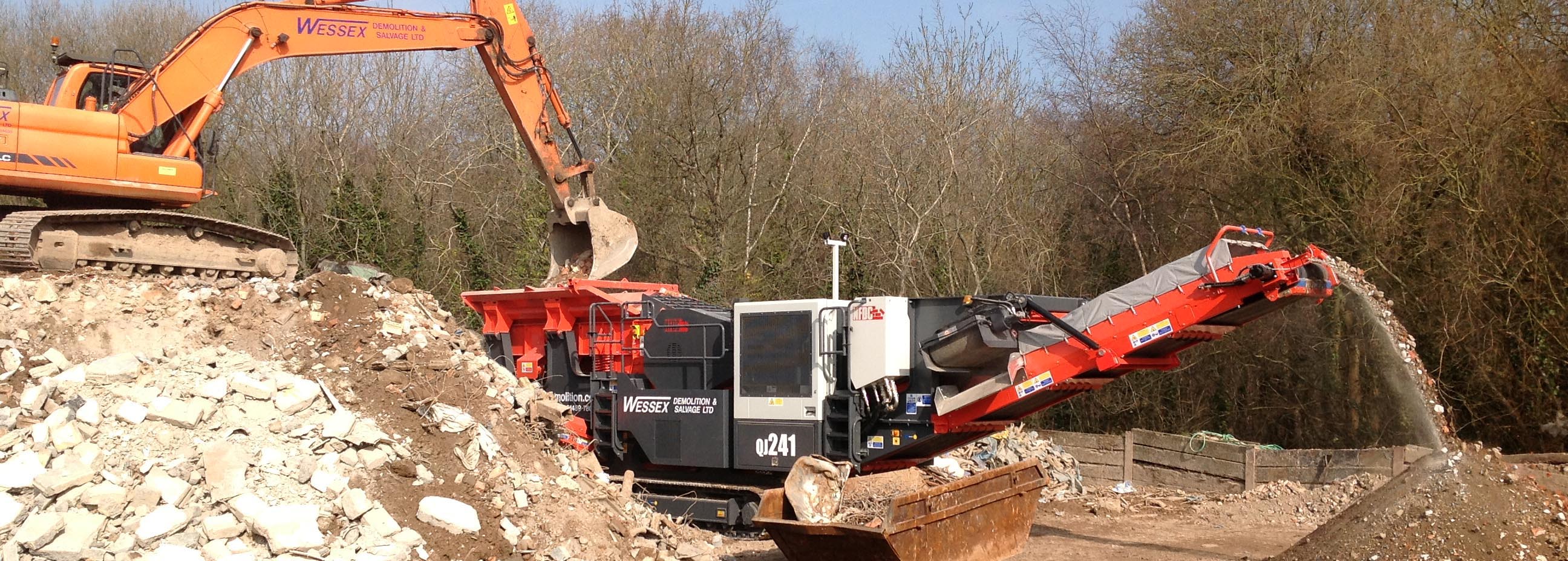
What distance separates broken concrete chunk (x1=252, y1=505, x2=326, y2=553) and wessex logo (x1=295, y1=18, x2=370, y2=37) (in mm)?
6066

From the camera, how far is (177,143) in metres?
11.4

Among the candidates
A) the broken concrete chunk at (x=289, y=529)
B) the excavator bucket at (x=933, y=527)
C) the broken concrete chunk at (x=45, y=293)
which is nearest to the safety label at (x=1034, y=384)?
the excavator bucket at (x=933, y=527)

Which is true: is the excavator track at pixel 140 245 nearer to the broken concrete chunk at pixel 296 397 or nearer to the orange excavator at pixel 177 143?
the orange excavator at pixel 177 143

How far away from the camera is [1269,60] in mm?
16672

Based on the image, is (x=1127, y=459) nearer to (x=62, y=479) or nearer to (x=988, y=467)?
(x=988, y=467)

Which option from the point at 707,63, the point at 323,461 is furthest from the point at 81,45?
the point at 323,461

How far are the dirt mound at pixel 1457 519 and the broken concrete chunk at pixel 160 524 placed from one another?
7.30 m

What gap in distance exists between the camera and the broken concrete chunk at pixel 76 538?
6891 mm

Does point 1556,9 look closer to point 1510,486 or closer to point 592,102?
point 1510,486

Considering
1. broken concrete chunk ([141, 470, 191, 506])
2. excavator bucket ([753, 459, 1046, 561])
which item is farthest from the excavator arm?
excavator bucket ([753, 459, 1046, 561])

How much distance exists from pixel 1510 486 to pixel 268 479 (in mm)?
8350

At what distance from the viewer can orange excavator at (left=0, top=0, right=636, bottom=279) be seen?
10.5 metres

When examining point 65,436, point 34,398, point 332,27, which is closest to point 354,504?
point 65,436

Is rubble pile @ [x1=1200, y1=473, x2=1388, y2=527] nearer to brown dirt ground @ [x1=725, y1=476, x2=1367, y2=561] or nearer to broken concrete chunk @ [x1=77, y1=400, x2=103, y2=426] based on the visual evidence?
brown dirt ground @ [x1=725, y1=476, x2=1367, y2=561]
